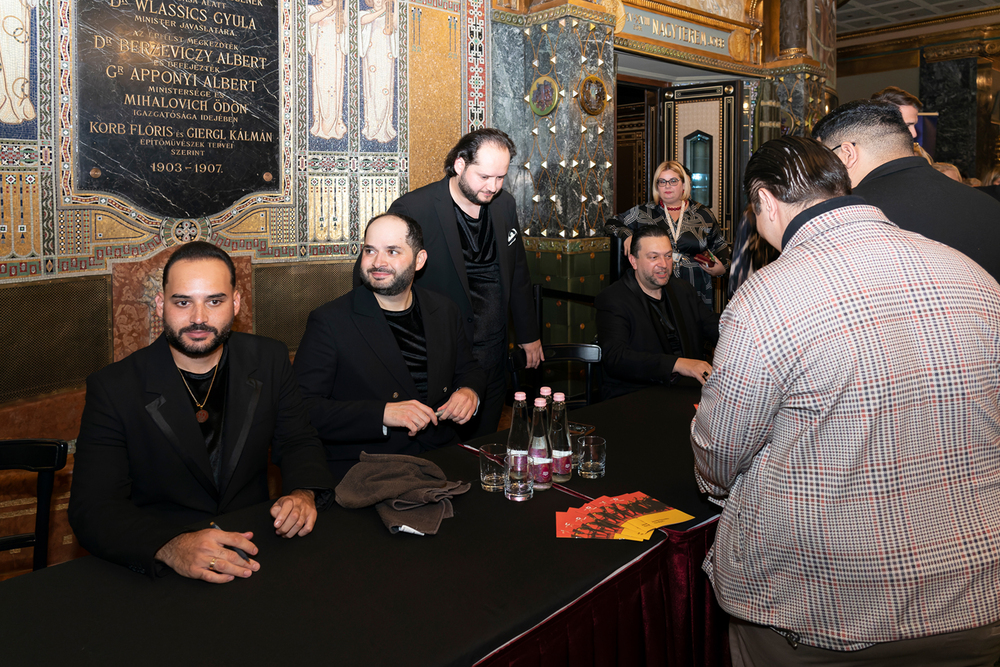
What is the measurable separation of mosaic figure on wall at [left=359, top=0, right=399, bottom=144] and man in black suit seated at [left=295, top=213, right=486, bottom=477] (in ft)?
8.76

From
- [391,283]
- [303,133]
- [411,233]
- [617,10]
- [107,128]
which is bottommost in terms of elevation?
[391,283]

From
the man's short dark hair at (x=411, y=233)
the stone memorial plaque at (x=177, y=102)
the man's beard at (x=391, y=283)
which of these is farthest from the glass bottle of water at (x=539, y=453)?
the stone memorial plaque at (x=177, y=102)

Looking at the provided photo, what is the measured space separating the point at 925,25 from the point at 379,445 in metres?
12.7

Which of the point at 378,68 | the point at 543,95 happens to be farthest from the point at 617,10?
the point at 378,68

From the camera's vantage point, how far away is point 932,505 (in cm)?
138

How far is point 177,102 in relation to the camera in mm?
4426

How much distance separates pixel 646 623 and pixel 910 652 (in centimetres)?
59

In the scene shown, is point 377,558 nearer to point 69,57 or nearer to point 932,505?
point 932,505

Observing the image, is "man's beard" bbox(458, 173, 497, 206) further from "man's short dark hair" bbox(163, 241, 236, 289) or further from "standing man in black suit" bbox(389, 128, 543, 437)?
"man's short dark hair" bbox(163, 241, 236, 289)

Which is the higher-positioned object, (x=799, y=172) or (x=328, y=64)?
(x=328, y=64)

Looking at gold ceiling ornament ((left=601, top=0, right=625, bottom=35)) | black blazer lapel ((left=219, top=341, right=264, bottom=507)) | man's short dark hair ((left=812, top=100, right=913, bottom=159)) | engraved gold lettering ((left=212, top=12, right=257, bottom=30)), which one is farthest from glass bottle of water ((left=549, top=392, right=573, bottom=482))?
gold ceiling ornament ((left=601, top=0, right=625, bottom=35))

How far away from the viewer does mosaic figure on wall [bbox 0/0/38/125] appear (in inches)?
150

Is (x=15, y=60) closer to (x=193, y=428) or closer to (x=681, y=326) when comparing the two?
(x=193, y=428)

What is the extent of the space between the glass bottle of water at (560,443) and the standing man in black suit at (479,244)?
117 cm
